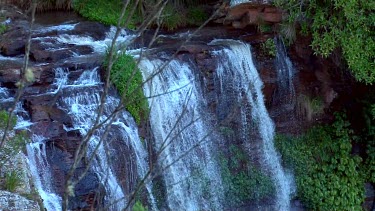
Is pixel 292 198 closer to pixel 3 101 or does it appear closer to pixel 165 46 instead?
pixel 165 46

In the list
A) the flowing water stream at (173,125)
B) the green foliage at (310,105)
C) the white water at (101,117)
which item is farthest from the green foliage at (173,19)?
the white water at (101,117)

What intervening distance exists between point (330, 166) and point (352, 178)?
1.26 ft

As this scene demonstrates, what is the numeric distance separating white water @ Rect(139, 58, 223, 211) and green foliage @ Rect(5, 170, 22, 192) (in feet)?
9.00

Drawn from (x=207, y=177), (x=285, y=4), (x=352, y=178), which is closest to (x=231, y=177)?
(x=207, y=177)

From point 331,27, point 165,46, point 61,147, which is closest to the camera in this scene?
point 61,147

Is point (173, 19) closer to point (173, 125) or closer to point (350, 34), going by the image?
point (173, 125)

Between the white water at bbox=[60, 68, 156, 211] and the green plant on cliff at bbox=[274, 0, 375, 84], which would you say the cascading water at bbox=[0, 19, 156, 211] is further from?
the green plant on cliff at bbox=[274, 0, 375, 84]

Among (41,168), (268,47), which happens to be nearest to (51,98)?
(41,168)

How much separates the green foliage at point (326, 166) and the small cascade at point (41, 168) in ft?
12.9

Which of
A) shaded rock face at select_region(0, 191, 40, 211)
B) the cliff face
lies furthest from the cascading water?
shaded rock face at select_region(0, 191, 40, 211)

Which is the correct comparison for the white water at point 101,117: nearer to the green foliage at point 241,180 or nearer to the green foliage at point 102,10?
the green foliage at point 241,180

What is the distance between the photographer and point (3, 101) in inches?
302

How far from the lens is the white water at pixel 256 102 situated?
9.43m

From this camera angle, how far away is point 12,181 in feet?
18.4
